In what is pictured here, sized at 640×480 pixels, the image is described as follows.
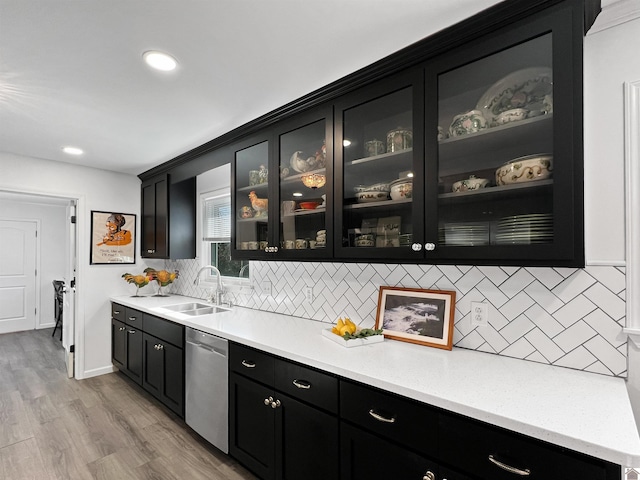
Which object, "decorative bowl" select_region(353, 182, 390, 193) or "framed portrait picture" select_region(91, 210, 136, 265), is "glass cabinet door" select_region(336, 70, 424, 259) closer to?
"decorative bowl" select_region(353, 182, 390, 193)

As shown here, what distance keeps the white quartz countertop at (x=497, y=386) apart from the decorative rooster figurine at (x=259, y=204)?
2.82 ft

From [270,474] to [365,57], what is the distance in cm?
228

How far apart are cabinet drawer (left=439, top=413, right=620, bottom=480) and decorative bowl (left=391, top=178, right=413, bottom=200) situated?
37.6 inches

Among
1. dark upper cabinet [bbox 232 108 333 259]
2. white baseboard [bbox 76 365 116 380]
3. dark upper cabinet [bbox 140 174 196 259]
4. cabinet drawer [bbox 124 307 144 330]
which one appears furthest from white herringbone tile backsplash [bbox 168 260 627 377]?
white baseboard [bbox 76 365 116 380]

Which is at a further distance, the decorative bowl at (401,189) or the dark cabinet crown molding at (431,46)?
the decorative bowl at (401,189)

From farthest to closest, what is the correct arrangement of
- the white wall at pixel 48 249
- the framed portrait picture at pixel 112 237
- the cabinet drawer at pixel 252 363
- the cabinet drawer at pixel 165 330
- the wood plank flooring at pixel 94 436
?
the white wall at pixel 48 249, the framed portrait picture at pixel 112 237, the cabinet drawer at pixel 165 330, the wood plank flooring at pixel 94 436, the cabinet drawer at pixel 252 363

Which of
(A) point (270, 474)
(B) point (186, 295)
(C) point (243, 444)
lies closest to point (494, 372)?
(A) point (270, 474)

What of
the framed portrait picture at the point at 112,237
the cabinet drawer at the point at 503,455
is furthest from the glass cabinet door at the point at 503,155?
the framed portrait picture at the point at 112,237

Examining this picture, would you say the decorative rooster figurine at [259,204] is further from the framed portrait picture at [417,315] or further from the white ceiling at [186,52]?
the framed portrait picture at [417,315]

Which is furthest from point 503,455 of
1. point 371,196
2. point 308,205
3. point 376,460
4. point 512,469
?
point 308,205

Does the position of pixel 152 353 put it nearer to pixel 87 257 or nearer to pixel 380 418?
pixel 87 257

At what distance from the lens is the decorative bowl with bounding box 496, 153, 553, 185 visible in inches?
49.7

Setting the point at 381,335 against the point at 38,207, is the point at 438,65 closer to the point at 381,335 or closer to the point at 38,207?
the point at 381,335

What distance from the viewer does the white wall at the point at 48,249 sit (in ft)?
Answer: 21.0
